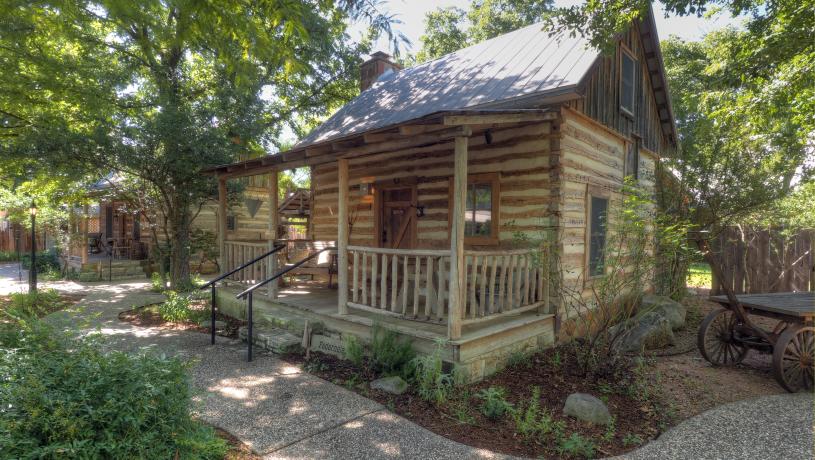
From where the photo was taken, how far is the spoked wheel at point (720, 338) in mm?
5895

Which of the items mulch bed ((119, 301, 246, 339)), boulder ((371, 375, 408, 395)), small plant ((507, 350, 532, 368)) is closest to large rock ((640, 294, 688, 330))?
small plant ((507, 350, 532, 368))

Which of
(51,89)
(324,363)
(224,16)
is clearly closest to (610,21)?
(224,16)

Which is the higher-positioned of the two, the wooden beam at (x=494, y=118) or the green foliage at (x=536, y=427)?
the wooden beam at (x=494, y=118)

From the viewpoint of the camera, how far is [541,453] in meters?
3.50

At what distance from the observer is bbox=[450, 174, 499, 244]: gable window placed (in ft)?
22.9

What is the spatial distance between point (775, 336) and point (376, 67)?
11238 mm

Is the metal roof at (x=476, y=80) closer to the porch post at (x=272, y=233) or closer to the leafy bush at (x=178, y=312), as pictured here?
the porch post at (x=272, y=233)

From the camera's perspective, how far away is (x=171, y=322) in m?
8.07

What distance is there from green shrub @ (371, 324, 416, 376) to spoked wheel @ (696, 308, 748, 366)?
423 centimetres

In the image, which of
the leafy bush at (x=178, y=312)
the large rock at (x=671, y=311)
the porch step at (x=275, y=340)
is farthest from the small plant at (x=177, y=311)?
the large rock at (x=671, y=311)

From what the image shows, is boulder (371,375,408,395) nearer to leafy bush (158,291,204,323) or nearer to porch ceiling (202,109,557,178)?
porch ceiling (202,109,557,178)

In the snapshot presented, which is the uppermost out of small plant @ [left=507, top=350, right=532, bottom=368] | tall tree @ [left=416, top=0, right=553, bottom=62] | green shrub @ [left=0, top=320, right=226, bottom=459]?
tall tree @ [left=416, top=0, right=553, bottom=62]

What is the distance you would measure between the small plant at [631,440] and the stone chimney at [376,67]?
11.2 meters

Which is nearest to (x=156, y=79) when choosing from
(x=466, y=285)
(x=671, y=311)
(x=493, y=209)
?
(x=493, y=209)
